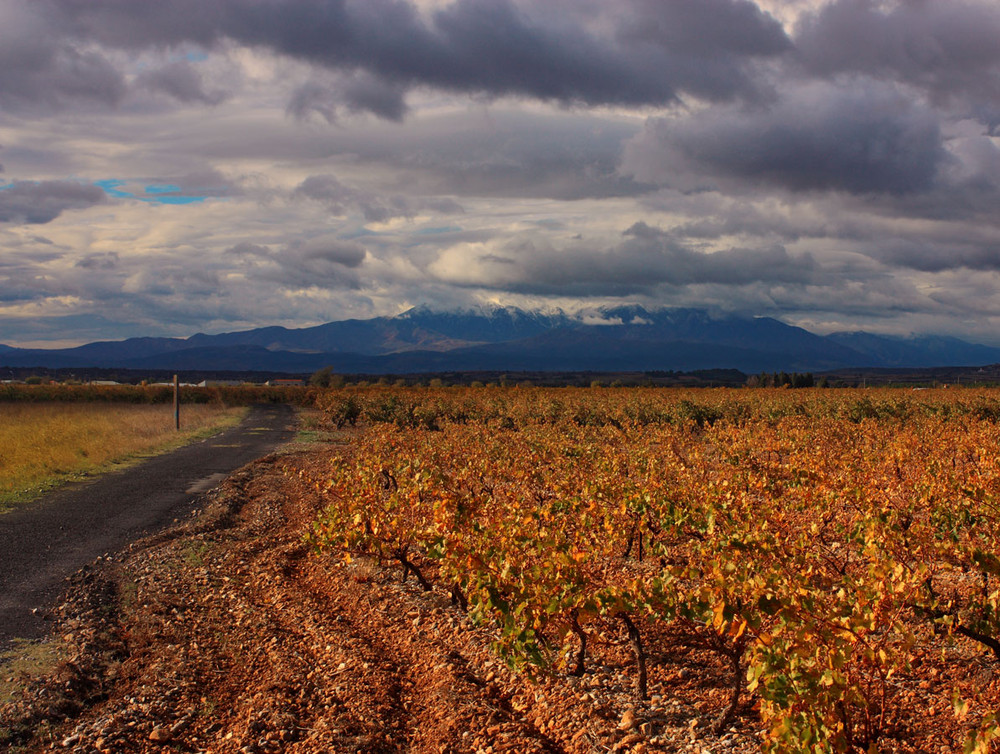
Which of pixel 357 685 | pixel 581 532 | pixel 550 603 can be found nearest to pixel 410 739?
pixel 357 685

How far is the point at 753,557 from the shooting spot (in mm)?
5793

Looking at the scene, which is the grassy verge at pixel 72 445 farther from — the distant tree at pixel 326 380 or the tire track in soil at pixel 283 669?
the distant tree at pixel 326 380

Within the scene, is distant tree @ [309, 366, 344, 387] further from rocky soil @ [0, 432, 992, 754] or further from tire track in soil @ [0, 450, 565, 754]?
rocky soil @ [0, 432, 992, 754]

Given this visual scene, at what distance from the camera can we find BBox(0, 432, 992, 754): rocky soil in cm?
506

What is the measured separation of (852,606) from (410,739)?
3.14 metres

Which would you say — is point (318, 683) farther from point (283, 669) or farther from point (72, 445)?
point (72, 445)

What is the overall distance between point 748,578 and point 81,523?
11.8m

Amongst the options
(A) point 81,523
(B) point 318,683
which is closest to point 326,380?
(A) point 81,523

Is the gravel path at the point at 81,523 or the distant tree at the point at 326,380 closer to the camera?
the gravel path at the point at 81,523

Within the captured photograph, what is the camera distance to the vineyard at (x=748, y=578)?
12.7 feet

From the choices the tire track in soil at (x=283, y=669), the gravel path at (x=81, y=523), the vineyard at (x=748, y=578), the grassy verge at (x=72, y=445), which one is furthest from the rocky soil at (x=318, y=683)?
the grassy verge at (x=72, y=445)

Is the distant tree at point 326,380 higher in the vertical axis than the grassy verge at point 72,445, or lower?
higher

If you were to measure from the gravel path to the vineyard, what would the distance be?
3.28 meters

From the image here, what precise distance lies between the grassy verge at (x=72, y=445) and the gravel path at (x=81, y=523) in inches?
31.6
